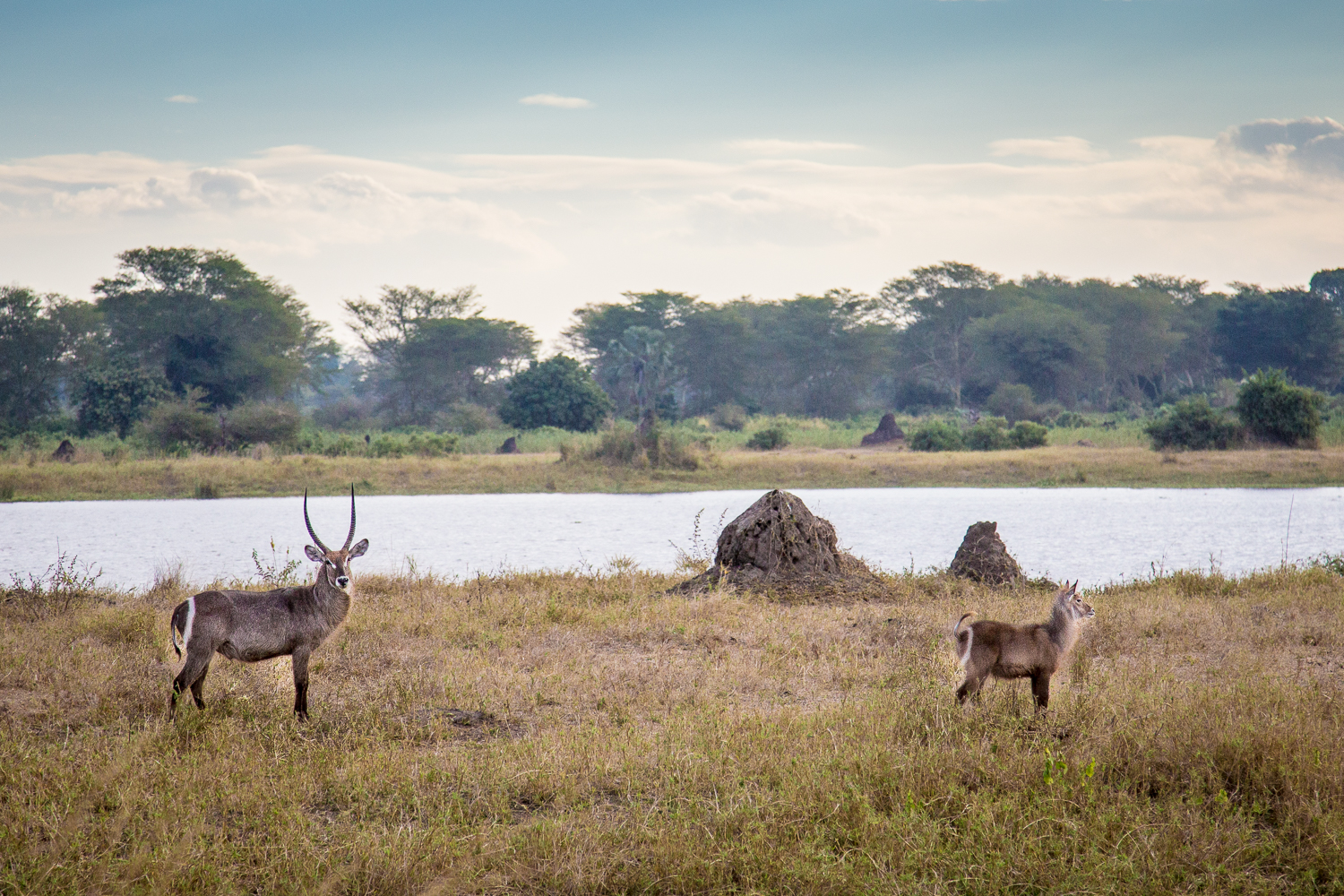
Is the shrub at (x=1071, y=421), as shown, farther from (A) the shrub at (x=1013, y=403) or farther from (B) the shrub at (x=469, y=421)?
(B) the shrub at (x=469, y=421)

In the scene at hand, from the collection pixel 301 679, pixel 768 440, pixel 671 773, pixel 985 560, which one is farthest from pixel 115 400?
pixel 671 773

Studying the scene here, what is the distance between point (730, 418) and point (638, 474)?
70.4 feet

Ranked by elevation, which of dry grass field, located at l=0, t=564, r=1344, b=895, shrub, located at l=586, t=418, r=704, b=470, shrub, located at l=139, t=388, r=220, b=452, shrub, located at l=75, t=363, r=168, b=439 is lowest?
dry grass field, located at l=0, t=564, r=1344, b=895

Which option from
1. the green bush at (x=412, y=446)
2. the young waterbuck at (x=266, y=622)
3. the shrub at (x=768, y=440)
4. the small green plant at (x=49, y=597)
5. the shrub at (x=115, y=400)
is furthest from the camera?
the shrub at (x=115, y=400)

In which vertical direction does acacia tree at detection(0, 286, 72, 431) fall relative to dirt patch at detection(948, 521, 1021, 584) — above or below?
above

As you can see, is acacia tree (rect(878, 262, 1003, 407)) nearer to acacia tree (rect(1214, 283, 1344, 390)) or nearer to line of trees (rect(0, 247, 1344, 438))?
line of trees (rect(0, 247, 1344, 438))

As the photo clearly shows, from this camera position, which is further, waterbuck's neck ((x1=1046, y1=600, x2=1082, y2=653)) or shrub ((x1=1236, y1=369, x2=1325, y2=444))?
shrub ((x1=1236, y1=369, x2=1325, y2=444))

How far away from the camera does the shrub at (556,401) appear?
45594mm

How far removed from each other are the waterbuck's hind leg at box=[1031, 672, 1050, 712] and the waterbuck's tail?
0.37 m

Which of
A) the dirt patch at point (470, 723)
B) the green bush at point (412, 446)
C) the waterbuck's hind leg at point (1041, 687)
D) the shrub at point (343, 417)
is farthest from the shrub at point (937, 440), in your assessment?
the dirt patch at point (470, 723)

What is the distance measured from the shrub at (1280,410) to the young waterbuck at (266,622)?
1309 inches

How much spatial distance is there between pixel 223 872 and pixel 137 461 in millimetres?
29869

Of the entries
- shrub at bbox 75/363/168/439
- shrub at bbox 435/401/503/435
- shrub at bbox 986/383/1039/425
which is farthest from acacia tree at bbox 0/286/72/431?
shrub at bbox 986/383/1039/425

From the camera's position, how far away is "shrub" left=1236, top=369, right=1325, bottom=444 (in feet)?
105
